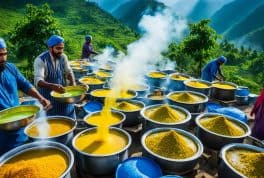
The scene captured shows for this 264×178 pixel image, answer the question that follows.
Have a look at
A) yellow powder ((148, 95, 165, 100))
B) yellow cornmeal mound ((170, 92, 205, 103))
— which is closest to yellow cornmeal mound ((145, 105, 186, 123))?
yellow cornmeal mound ((170, 92, 205, 103))

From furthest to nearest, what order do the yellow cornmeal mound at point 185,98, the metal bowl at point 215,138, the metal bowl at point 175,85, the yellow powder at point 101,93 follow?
the metal bowl at point 175,85 < the yellow powder at point 101,93 < the yellow cornmeal mound at point 185,98 < the metal bowl at point 215,138

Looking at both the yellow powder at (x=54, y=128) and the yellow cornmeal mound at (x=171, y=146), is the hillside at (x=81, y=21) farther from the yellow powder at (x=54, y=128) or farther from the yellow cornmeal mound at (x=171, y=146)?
the yellow cornmeal mound at (x=171, y=146)

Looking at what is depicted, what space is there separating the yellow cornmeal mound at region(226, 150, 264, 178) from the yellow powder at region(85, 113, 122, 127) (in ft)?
5.67

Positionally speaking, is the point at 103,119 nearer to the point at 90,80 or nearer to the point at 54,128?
the point at 54,128

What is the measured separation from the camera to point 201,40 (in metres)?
11.8

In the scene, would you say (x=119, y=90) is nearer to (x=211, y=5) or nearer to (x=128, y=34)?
(x=128, y=34)

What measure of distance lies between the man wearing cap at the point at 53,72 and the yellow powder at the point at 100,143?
31.2 inches

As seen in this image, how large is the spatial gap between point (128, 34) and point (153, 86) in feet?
108

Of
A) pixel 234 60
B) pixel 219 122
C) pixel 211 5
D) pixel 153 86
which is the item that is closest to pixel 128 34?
pixel 234 60

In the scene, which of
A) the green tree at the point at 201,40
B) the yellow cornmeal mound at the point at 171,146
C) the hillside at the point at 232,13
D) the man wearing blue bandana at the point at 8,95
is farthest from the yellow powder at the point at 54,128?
the hillside at the point at 232,13

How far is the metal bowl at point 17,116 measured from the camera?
2.68 m

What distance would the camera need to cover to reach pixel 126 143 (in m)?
3.21

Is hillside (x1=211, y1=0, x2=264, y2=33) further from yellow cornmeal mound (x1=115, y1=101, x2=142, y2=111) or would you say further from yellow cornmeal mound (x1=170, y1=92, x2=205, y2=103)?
yellow cornmeal mound (x1=115, y1=101, x2=142, y2=111)

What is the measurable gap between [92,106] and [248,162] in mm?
2745
